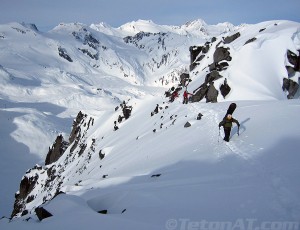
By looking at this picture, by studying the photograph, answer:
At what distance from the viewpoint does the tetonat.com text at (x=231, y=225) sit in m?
7.39

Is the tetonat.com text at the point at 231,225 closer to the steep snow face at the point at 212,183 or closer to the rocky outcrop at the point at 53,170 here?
the steep snow face at the point at 212,183

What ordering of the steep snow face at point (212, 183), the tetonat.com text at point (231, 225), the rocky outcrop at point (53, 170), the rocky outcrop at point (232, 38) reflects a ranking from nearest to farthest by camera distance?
the tetonat.com text at point (231, 225), the steep snow face at point (212, 183), the rocky outcrop at point (53, 170), the rocky outcrop at point (232, 38)

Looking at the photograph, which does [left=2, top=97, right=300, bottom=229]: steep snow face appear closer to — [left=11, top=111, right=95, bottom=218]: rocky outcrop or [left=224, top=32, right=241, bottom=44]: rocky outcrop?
[left=11, top=111, right=95, bottom=218]: rocky outcrop

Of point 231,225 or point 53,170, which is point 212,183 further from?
point 53,170

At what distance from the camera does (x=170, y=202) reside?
9695 mm

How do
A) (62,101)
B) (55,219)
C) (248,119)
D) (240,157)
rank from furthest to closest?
(62,101) → (248,119) → (240,157) → (55,219)

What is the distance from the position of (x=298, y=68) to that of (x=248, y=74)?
5647 millimetres

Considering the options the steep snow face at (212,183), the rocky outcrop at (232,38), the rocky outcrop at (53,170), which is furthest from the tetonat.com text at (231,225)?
the rocky outcrop at (232,38)

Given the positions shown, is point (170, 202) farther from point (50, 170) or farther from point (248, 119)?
point (50, 170)

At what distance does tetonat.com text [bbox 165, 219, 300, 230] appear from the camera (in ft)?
24.3

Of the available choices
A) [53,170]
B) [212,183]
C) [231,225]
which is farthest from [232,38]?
[231,225]

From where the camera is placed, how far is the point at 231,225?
770 cm

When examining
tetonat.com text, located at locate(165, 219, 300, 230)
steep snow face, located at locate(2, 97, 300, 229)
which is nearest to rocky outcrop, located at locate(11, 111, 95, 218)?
steep snow face, located at locate(2, 97, 300, 229)

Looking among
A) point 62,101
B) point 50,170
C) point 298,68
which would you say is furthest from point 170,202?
point 62,101
